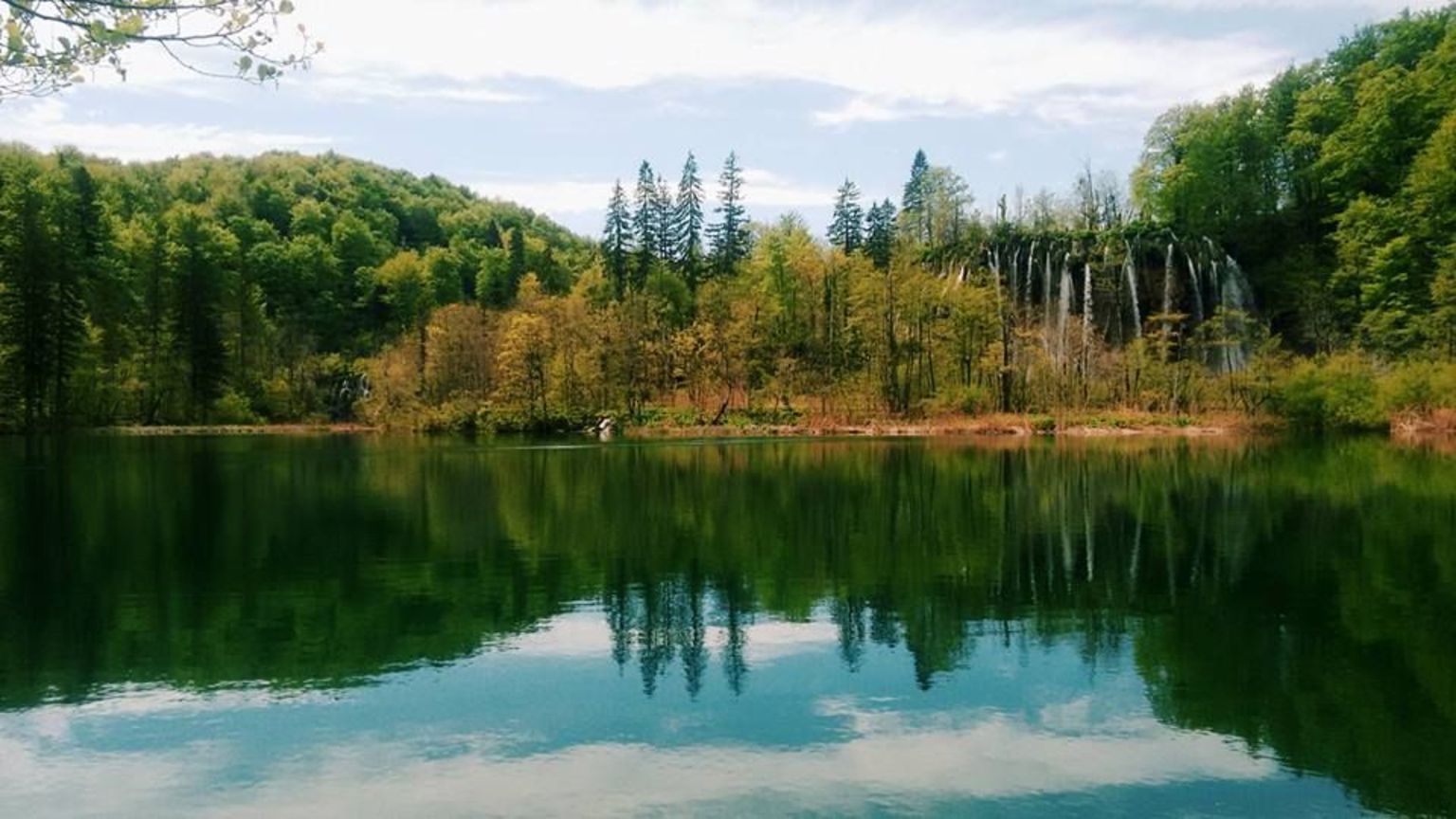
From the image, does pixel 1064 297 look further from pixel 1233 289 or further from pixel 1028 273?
pixel 1233 289

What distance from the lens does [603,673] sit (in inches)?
468

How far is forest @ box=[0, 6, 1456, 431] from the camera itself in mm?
68062

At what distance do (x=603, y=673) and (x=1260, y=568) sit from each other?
11.6 metres

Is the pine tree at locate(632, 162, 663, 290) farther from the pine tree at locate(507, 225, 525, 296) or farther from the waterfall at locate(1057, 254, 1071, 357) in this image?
the waterfall at locate(1057, 254, 1071, 357)

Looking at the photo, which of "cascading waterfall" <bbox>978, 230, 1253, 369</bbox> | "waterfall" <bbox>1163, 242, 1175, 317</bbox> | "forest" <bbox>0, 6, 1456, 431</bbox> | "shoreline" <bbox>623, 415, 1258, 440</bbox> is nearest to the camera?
"shoreline" <bbox>623, 415, 1258, 440</bbox>

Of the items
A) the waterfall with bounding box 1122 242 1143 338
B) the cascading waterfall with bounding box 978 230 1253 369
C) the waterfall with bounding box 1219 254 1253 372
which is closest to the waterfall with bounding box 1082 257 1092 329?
the cascading waterfall with bounding box 978 230 1253 369

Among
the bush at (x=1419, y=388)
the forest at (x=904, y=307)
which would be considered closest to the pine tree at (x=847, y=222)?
the forest at (x=904, y=307)

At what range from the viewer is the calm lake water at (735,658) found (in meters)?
8.48

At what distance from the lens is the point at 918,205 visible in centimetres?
10912

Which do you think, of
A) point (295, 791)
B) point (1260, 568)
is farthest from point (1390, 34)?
point (295, 791)

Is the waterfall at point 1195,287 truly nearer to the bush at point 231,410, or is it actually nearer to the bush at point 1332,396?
the bush at point 1332,396

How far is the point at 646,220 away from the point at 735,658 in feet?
301

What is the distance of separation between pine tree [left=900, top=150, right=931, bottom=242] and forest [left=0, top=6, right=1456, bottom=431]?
57cm

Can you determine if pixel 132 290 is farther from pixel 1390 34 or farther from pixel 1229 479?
pixel 1390 34
